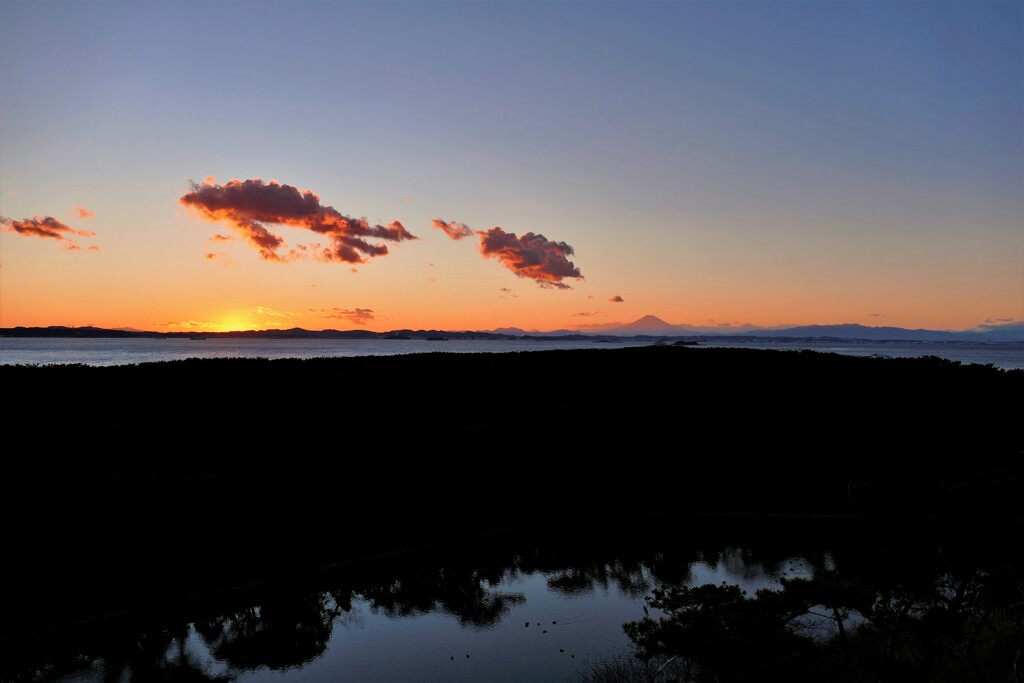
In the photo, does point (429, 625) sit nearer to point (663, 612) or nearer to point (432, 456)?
point (663, 612)

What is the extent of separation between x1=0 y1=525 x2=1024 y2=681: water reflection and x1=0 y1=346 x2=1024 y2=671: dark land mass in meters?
0.88

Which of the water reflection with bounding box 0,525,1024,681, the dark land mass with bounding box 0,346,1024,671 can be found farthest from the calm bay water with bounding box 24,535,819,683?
the dark land mass with bounding box 0,346,1024,671

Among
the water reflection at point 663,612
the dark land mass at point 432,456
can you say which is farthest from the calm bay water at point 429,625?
the dark land mass at point 432,456

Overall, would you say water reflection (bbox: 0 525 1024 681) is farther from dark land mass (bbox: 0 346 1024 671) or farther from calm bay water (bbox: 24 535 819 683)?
dark land mass (bbox: 0 346 1024 671)

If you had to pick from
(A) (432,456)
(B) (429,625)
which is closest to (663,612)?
(B) (429,625)

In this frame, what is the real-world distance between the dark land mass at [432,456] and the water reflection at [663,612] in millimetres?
881

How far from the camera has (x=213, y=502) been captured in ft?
74.7

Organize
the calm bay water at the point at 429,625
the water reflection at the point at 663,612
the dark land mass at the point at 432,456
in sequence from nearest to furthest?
1. the water reflection at the point at 663,612
2. the calm bay water at the point at 429,625
3. the dark land mass at the point at 432,456

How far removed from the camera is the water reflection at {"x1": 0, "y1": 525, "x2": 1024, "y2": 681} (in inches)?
402

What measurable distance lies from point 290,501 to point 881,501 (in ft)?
62.7

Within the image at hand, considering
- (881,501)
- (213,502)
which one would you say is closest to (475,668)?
(881,501)

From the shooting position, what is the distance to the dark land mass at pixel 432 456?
1809 cm

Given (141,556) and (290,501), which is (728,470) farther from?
(141,556)

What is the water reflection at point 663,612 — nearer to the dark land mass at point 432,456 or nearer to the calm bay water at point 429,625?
the calm bay water at point 429,625
